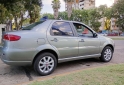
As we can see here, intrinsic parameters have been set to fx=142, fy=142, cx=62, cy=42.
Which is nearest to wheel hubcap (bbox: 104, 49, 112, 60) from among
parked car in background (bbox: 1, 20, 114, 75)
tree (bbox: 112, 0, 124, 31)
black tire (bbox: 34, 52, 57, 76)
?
parked car in background (bbox: 1, 20, 114, 75)

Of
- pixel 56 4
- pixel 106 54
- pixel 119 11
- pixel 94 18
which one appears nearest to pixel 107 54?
pixel 106 54

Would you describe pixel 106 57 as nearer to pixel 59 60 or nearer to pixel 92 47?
pixel 92 47

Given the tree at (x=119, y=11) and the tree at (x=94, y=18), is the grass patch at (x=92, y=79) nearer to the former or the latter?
the tree at (x=119, y=11)

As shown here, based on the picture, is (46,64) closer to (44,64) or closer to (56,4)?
(44,64)

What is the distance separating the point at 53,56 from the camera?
14.7ft

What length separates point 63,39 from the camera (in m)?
4.64

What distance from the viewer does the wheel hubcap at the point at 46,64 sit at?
430cm

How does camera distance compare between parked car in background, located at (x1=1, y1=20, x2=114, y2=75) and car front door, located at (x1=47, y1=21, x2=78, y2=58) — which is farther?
car front door, located at (x1=47, y1=21, x2=78, y2=58)

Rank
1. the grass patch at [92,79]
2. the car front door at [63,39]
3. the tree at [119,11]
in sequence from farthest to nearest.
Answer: the tree at [119,11] → the car front door at [63,39] → the grass patch at [92,79]

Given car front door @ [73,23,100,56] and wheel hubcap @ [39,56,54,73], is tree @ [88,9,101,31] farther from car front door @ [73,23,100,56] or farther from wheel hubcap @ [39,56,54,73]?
wheel hubcap @ [39,56,54,73]

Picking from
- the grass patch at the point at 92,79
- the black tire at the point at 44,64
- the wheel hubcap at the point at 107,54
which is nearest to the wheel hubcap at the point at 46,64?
the black tire at the point at 44,64

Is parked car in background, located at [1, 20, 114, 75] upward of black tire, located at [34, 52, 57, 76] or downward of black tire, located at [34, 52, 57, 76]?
upward

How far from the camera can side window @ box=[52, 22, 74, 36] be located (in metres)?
4.61

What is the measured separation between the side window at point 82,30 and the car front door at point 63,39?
1.10 feet
